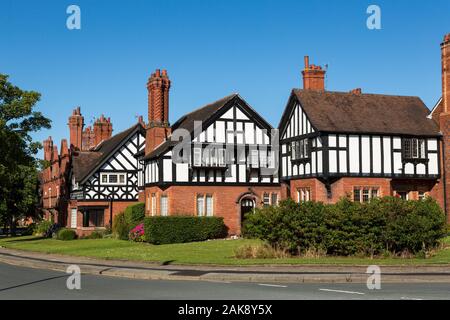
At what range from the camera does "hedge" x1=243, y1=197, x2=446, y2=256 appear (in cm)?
2519

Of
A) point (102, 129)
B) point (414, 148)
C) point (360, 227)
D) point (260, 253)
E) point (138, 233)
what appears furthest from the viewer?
point (102, 129)

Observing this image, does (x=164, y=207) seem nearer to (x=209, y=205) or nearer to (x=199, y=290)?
(x=209, y=205)

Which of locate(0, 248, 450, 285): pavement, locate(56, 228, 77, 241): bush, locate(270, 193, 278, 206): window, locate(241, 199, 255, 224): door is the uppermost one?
locate(270, 193, 278, 206): window

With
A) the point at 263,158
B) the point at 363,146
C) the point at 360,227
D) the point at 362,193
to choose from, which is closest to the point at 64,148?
the point at 263,158

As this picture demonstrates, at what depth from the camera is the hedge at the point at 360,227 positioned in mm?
25188

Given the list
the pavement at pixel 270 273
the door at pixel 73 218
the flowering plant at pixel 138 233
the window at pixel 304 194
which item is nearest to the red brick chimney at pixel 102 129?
the door at pixel 73 218

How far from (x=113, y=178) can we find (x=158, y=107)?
33.4ft

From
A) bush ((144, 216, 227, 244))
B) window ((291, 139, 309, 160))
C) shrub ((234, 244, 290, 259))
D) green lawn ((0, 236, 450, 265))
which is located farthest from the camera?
window ((291, 139, 309, 160))

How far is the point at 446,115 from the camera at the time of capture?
128ft

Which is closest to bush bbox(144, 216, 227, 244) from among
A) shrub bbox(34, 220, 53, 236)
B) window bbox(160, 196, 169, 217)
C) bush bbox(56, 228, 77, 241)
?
window bbox(160, 196, 169, 217)

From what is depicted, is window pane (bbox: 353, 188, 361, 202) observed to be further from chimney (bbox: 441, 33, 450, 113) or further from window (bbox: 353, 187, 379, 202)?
chimney (bbox: 441, 33, 450, 113)

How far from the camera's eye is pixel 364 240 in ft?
83.3

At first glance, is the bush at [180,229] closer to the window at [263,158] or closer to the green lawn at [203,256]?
the green lawn at [203,256]

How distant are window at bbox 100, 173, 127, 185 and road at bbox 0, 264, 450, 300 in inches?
1201
